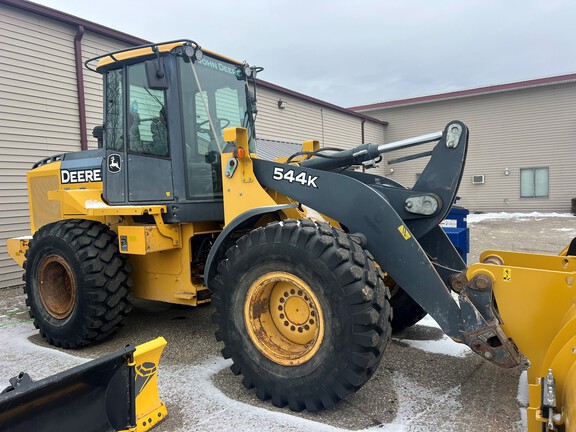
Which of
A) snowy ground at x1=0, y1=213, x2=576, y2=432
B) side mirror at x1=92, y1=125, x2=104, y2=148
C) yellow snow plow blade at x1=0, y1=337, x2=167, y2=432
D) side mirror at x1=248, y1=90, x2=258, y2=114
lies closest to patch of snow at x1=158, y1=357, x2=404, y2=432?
snowy ground at x1=0, y1=213, x2=576, y2=432

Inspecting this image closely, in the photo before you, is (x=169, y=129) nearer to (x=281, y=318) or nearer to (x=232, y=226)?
(x=232, y=226)

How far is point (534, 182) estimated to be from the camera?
2030 cm

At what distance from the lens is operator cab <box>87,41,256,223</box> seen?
4211 millimetres

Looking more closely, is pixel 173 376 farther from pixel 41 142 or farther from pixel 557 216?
pixel 557 216

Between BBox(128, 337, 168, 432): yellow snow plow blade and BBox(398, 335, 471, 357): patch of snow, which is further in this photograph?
BBox(398, 335, 471, 357): patch of snow

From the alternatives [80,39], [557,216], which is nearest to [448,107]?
[557,216]

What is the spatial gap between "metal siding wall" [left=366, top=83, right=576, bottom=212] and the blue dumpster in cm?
1354

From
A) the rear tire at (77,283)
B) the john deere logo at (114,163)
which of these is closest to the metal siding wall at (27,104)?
the rear tire at (77,283)

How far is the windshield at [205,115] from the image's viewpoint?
14.0 feet

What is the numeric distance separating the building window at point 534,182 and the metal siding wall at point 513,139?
20 cm

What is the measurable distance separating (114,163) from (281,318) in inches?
97.3

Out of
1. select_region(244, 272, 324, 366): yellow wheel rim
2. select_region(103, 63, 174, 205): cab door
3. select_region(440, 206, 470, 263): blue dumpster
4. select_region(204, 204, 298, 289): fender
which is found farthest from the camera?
select_region(440, 206, 470, 263): blue dumpster

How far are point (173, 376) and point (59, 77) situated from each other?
6.82 metres

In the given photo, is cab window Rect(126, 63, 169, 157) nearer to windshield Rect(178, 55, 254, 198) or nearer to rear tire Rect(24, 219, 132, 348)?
windshield Rect(178, 55, 254, 198)
